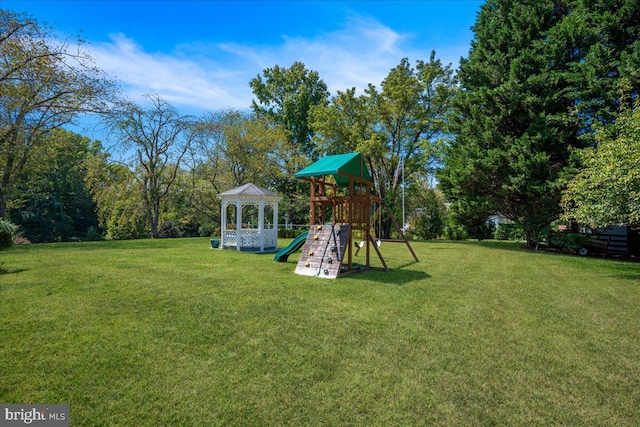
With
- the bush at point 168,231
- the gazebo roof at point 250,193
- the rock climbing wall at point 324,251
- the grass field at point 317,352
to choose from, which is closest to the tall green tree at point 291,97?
the bush at point 168,231

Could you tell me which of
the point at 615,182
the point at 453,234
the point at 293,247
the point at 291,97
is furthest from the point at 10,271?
the point at 291,97

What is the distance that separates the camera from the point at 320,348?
12.5 feet

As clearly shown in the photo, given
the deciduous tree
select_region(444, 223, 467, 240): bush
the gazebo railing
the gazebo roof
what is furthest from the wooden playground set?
select_region(444, 223, 467, 240): bush

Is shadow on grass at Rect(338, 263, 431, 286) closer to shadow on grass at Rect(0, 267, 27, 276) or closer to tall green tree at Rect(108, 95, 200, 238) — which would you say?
shadow on grass at Rect(0, 267, 27, 276)

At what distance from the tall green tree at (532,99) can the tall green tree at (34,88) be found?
1701cm

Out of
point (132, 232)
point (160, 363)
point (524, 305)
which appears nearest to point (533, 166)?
point (524, 305)

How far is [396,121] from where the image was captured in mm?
22016

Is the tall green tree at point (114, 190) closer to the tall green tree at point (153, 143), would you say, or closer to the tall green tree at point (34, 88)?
the tall green tree at point (153, 143)

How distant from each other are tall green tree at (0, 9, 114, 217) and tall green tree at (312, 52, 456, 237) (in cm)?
1378

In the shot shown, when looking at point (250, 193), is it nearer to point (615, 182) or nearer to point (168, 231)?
point (168, 231)

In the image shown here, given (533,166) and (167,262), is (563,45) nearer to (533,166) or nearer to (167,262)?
(533,166)

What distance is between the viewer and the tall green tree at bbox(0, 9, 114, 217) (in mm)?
9758

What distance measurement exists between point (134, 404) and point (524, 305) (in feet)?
19.7

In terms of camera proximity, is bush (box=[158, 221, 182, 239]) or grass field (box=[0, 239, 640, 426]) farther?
bush (box=[158, 221, 182, 239])
